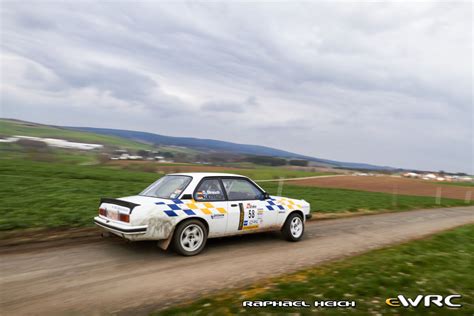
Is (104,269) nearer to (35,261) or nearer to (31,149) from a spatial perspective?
(35,261)

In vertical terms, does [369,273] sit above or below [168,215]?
below

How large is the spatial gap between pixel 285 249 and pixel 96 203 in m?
6.67

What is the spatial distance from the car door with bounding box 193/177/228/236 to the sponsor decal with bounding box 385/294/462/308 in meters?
3.24

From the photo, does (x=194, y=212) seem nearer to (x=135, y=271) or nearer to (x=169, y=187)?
(x=169, y=187)

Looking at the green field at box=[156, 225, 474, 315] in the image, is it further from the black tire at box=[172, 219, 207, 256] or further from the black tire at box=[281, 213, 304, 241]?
the black tire at box=[172, 219, 207, 256]

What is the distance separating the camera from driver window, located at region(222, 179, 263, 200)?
6926 millimetres

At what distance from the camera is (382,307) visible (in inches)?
155

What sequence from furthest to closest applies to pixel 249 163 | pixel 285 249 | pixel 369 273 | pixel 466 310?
pixel 249 163
pixel 285 249
pixel 369 273
pixel 466 310

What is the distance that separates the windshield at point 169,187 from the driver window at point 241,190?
0.86 metres

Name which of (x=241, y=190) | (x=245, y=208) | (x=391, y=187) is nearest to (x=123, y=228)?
(x=245, y=208)

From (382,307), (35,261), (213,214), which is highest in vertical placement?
(213,214)

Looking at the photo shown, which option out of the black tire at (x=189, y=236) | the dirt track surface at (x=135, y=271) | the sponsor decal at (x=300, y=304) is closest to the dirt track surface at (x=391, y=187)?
the dirt track surface at (x=135, y=271)

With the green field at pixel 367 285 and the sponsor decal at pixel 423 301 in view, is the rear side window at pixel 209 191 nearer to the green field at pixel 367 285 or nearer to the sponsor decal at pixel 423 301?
the green field at pixel 367 285

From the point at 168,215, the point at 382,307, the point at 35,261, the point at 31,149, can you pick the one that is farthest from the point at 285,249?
the point at 31,149
